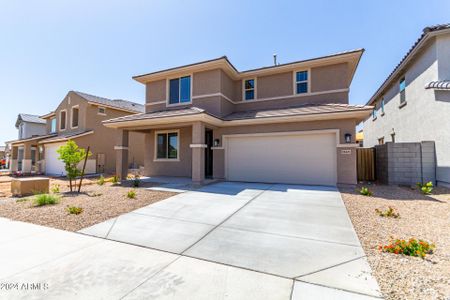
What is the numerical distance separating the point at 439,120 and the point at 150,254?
12.7 m

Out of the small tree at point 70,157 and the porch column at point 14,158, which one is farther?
the porch column at point 14,158

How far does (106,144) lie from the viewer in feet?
59.8

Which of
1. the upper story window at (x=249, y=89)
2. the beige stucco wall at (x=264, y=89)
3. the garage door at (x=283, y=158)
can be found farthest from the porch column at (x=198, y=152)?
the upper story window at (x=249, y=89)

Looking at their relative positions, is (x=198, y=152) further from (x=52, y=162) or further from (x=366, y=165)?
(x=52, y=162)

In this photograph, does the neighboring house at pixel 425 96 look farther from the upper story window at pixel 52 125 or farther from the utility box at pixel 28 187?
the upper story window at pixel 52 125

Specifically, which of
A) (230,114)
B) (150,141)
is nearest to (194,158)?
(230,114)

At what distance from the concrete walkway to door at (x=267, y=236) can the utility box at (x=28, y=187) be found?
246 inches

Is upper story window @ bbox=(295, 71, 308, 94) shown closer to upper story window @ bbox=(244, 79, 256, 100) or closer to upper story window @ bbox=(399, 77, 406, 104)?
upper story window @ bbox=(244, 79, 256, 100)

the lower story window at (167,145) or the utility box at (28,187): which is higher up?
the lower story window at (167,145)

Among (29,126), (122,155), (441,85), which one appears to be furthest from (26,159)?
(441,85)

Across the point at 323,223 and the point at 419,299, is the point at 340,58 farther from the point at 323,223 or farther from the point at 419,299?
the point at 419,299

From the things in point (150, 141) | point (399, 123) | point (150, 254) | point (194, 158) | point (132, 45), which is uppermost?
point (132, 45)

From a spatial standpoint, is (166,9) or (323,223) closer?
(323,223)

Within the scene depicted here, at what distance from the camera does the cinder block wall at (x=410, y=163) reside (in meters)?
9.45
